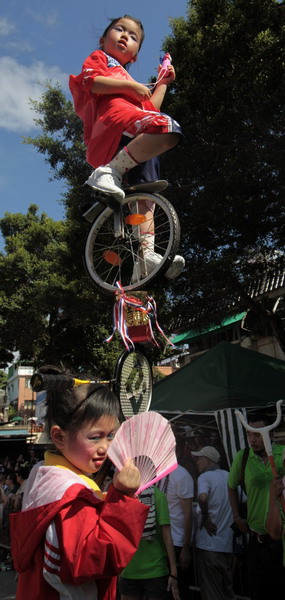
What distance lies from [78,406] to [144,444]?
319mm

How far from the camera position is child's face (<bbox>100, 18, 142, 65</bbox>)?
3799 mm

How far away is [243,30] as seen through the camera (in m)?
9.70

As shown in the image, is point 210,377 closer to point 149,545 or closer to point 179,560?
point 179,560

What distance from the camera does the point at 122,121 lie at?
346 cm

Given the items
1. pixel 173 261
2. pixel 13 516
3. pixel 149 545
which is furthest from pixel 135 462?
pixel 149 545

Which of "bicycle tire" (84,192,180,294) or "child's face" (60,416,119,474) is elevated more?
"bicycle tire" (84,192,180,294)

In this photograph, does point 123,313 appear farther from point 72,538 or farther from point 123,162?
point 72,538

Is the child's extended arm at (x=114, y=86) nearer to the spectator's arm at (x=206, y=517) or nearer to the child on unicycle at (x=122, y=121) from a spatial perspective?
the child on unicycle at (x=122, y=121)

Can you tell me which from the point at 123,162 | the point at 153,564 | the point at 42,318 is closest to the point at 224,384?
the point at 153,564

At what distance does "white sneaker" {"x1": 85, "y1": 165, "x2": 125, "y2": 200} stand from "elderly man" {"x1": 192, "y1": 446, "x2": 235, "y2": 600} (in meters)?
3.35

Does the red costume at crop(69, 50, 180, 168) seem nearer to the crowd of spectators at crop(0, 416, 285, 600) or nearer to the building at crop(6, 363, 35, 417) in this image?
the crowd of spectators at crop(0, 416, 285, 600)

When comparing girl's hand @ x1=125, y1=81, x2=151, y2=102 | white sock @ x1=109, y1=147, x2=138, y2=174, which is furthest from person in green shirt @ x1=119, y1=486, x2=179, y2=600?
girl's hand @ x1=125, y1=81, x2=151, y2=102

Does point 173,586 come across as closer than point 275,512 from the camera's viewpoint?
No

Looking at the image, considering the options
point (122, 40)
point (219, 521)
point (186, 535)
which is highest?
point (122, 40)
